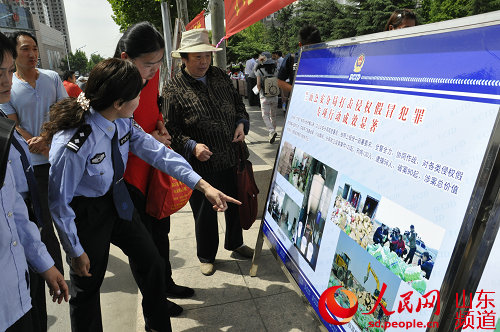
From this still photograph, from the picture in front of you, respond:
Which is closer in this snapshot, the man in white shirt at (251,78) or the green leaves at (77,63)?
the man in white shirt at (251,78)

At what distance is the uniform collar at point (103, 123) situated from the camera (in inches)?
65.3

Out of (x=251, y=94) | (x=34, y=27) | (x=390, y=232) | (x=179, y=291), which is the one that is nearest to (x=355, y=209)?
(x=390, y=232)

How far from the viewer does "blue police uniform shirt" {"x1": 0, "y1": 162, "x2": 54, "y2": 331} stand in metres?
1.17

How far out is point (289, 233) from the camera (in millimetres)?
1898

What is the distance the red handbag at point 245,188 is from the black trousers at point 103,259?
0.85 m

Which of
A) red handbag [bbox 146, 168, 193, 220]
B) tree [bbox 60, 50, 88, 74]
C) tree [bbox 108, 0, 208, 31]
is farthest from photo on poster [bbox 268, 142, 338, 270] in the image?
tree [bbox 60, 50, 88, 74]

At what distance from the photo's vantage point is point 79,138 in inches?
61.3

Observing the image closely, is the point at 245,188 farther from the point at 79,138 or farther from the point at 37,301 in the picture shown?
the point at 37,301

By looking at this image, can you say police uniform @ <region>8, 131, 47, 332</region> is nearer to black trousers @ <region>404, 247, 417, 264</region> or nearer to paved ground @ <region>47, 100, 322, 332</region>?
paved ground @ <region>47, 100, 322, 332</region>

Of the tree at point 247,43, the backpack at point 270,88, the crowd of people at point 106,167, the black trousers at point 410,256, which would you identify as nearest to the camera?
the black trousers at point 410,256

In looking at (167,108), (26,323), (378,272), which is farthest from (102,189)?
(378,272)

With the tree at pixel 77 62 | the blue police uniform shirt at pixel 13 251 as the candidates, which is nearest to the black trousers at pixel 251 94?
the blue police uniform shirt at pixel 13 251

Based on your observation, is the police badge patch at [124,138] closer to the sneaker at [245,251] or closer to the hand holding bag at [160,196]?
the hand holding bag at [160,196]

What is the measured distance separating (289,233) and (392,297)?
2.68 ft
